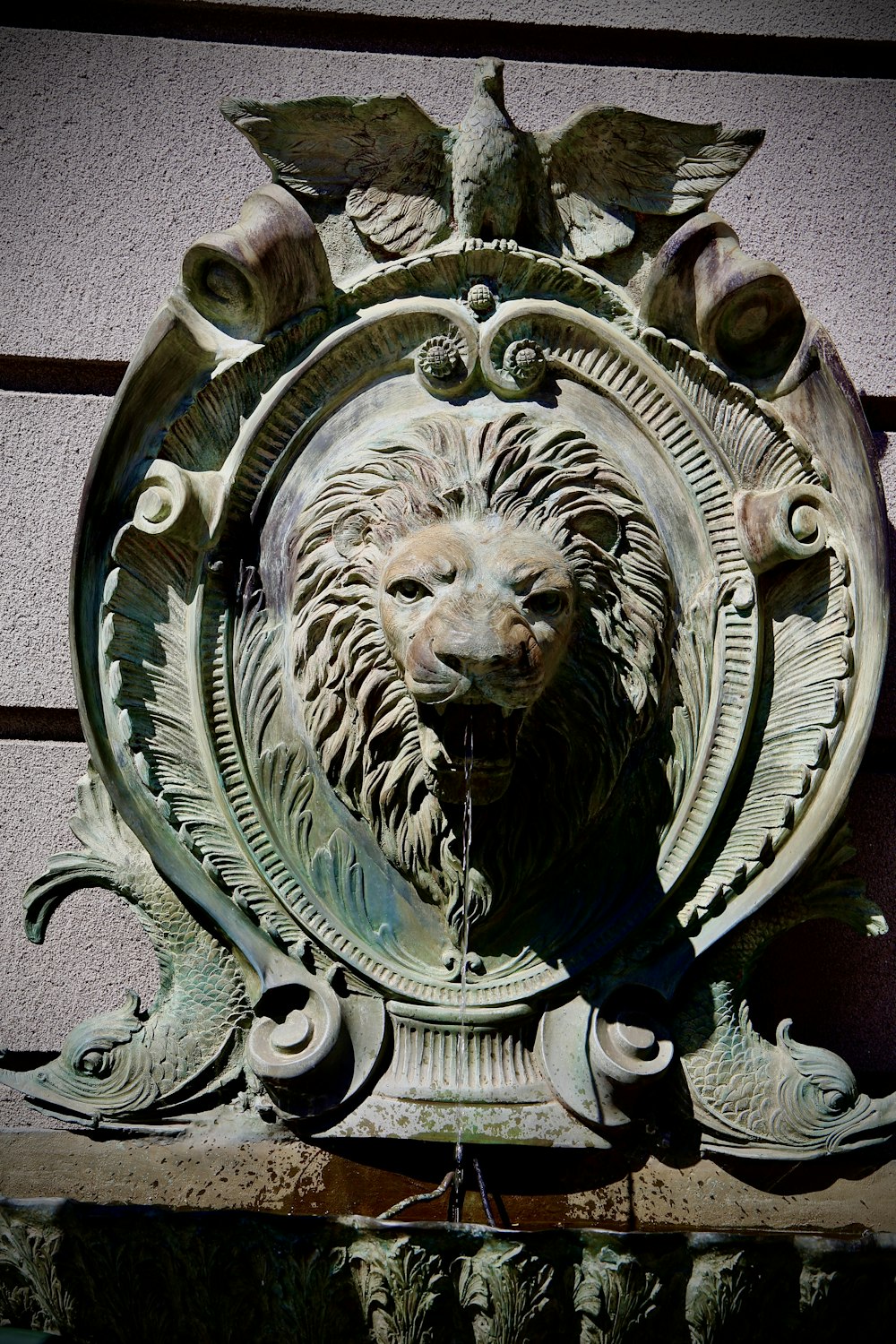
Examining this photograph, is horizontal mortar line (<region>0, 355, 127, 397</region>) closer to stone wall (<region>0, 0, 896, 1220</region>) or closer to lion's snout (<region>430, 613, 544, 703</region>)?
stone wall (<region>0, 0, 896, 1220</region>)

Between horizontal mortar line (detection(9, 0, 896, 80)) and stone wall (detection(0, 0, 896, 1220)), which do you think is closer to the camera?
stone wall (detection(0, 0, 896, 1220))

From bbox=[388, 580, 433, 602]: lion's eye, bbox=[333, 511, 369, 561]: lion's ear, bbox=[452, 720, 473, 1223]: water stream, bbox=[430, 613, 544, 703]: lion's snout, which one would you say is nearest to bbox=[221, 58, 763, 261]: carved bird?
bbox=[333, 511, 369, 561]: lion's ear

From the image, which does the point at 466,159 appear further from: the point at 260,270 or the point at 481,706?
the point at 481,706

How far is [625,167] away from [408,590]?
2.90 feet

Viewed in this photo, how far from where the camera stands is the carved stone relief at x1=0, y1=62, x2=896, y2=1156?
2121 mm

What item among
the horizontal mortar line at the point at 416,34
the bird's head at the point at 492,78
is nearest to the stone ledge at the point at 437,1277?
the bird's head at the point at 492,78

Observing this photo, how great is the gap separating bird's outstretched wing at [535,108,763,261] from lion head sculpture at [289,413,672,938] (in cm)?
40

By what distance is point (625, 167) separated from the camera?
A: 7.77 feet

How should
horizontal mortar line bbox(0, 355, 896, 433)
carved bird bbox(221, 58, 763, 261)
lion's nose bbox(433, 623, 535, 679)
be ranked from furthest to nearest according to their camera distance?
horizontal mortar line bbox(0, 355, 896, 433), carved bird bbox(221, 58, 763, 261), lion's nose bbox(433, 623, 535, 679)

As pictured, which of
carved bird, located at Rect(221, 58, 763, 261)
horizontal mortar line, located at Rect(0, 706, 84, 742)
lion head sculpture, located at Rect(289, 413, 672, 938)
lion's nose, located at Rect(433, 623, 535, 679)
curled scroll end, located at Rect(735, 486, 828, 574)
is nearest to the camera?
lion's nose, located at Rect(433, 623, 535, 679)

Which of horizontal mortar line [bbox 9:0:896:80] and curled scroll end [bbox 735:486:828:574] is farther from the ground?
horizontal mortar line [bbox 9:0:896:80]

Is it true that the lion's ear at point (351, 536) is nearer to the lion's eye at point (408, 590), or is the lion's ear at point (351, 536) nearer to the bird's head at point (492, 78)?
the lion's eye at point (408, 590)

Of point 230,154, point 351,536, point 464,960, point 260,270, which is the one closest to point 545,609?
point 351,536

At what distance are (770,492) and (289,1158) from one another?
1.28 m
